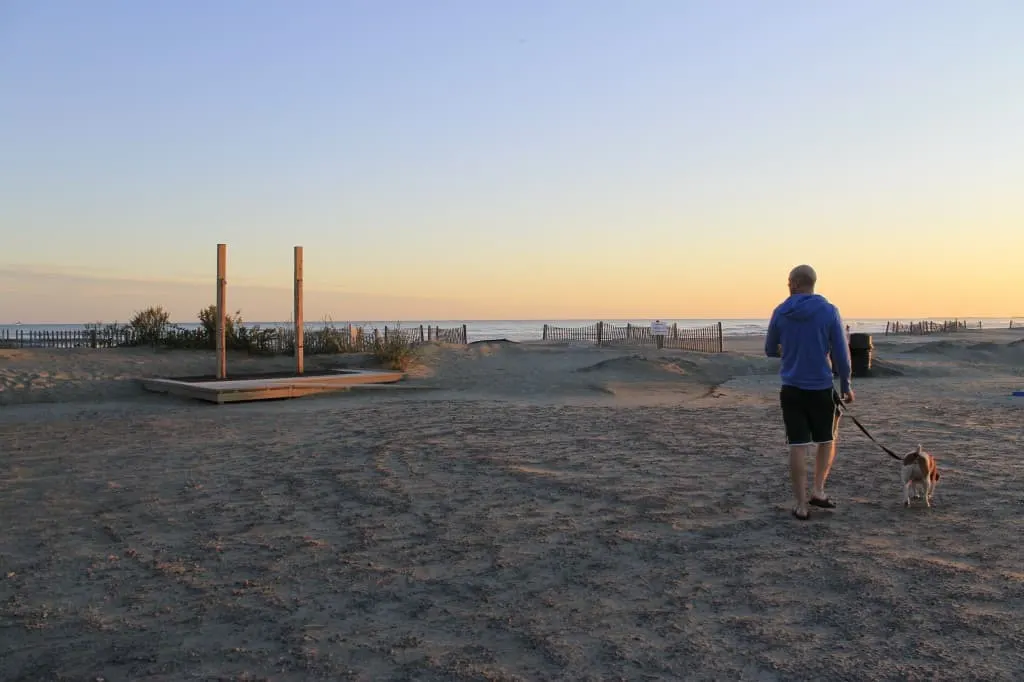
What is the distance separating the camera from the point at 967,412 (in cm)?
1177

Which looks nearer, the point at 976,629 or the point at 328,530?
the point at 976,629

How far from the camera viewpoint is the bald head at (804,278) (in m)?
5.44

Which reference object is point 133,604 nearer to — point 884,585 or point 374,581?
point 374,581

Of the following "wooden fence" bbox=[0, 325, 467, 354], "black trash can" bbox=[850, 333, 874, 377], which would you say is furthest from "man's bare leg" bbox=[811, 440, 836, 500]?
"wooden fence" bbox=[0, 325, 467, 354]

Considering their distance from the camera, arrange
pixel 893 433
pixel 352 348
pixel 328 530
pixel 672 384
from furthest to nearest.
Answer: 1. pixel 352 348
2. pixel 672 384
3. pixel 893 433
4. pixel 328 530

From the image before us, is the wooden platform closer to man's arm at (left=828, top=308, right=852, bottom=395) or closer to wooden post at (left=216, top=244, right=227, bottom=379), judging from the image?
wooden post at (left=216, top=244, right=227, bottom=379)

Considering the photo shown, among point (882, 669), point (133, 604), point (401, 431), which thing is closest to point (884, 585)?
point (882, 669)

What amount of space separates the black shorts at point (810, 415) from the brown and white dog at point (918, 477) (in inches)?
28.5

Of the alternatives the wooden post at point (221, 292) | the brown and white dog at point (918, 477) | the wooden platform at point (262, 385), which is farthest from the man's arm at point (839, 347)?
the wooden post at point (221, 292)

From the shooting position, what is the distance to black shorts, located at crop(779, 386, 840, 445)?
536cm

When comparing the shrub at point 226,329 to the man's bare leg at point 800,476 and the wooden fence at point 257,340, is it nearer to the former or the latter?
the wooden fence at point 257,340

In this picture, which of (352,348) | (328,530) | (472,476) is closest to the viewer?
(328,530)

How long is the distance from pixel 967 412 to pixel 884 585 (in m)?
9.10

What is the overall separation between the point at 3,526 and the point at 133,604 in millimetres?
2150
